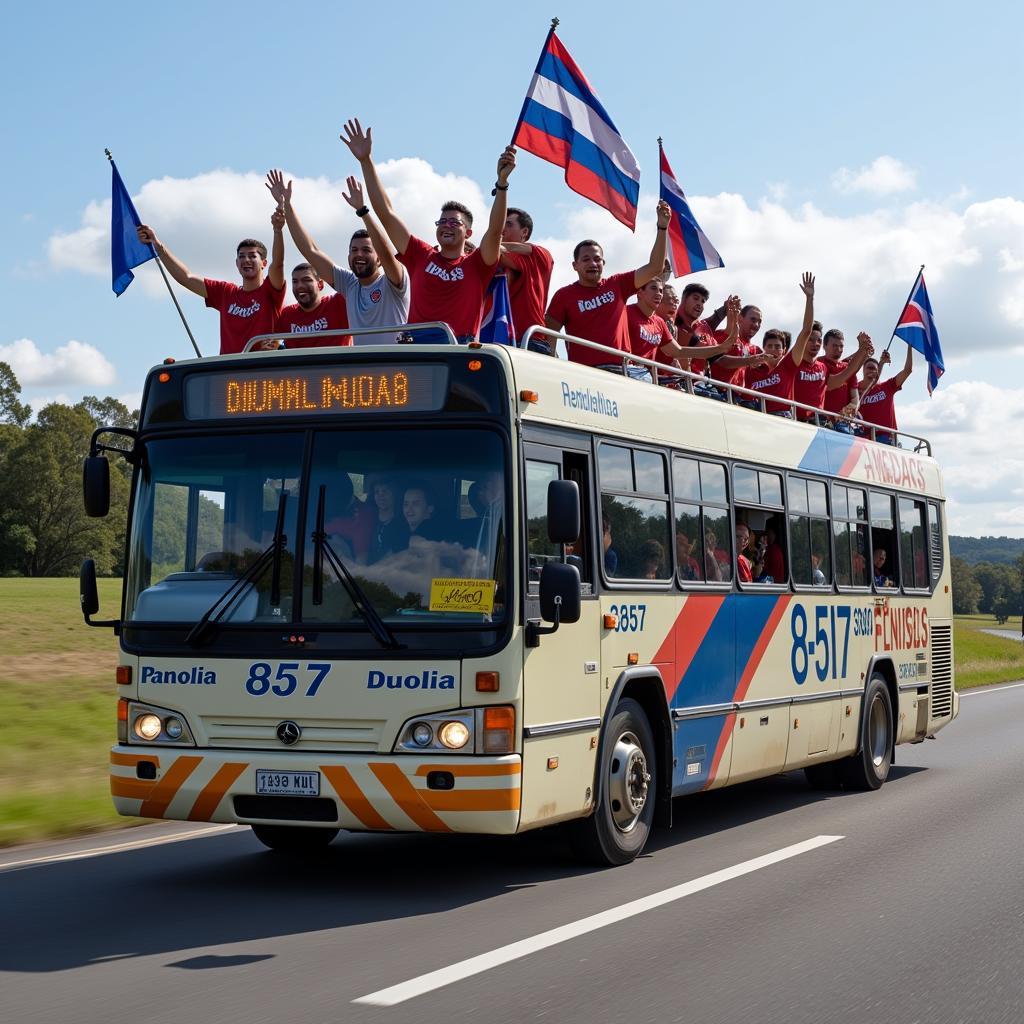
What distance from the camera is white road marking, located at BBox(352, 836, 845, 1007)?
6.25 meters

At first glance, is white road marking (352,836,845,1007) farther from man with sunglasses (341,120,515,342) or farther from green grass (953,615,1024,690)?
green grass (953,615,1024,690)

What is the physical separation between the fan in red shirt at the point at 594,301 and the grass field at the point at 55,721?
4.91 metres

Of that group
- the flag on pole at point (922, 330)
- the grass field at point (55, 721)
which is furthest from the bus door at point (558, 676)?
the flag on pole at point (922, 330)

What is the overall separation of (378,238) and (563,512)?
319 centimetres

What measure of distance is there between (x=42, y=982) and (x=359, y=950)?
1355mm

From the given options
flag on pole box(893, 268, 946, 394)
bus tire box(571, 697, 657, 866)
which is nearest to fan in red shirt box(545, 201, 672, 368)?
bus tire box(571, 697, 657, 866)

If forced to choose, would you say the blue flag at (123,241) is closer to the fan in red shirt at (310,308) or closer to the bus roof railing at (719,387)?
the fan in red shirt at (310,308)

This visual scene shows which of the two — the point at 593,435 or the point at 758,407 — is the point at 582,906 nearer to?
the point at 593,435

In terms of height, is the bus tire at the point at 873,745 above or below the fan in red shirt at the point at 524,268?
below

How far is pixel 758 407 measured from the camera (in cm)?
1341

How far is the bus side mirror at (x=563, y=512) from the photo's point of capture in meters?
8.17

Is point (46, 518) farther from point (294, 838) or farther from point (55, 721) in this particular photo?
point (294, 838)

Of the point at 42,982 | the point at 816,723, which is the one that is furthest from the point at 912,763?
the point at 42,982

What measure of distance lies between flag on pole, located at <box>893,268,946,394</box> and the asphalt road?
1075 cm
